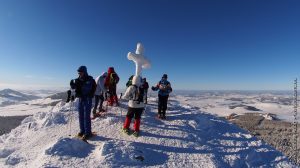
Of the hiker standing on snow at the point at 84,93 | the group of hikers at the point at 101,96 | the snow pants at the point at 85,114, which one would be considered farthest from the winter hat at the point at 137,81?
the snow pants at the point at 85,114

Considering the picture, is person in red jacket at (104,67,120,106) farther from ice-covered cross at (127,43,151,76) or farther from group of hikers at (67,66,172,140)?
ice-covered cross at (127,43,151,76)

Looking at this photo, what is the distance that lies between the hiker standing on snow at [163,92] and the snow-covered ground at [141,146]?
59 centimetres

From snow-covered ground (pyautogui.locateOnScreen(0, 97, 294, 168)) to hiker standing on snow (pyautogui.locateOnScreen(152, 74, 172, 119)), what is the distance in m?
0.59

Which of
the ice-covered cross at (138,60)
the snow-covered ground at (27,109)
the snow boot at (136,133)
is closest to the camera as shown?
the snow boot at (136,133)

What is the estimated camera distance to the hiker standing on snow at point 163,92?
1206 cm

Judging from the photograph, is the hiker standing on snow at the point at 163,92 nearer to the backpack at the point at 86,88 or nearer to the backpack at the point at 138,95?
the backpack at the point at 138,95

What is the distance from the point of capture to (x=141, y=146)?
801 centimetres

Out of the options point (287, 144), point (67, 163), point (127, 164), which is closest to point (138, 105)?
point (127, 164)

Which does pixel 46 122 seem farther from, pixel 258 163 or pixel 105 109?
pixel 258 163

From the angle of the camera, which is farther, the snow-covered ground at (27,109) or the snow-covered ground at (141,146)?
the snow-covered ground at (27,109)

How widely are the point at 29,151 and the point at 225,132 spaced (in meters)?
8.45

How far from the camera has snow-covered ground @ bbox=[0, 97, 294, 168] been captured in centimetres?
703

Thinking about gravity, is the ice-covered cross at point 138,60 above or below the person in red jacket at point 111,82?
above

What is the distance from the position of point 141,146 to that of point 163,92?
182 inches
